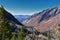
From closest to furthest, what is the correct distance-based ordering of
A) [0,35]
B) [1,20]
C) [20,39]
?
[1,20] → [0,35] → [20,39]

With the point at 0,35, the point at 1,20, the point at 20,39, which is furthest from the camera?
the point at 20,39

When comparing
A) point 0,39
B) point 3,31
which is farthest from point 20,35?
point 3,31

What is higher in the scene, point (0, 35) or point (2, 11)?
point (2, 11)

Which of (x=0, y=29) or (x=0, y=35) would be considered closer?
(x=0, y=29)

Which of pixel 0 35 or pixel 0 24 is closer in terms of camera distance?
pixel 0 24

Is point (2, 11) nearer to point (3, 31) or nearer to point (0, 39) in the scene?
point (3, 31)

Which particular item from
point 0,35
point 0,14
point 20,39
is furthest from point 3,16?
point 20,39

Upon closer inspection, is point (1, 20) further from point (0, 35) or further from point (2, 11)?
point (0, 35)

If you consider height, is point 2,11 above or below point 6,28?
above
